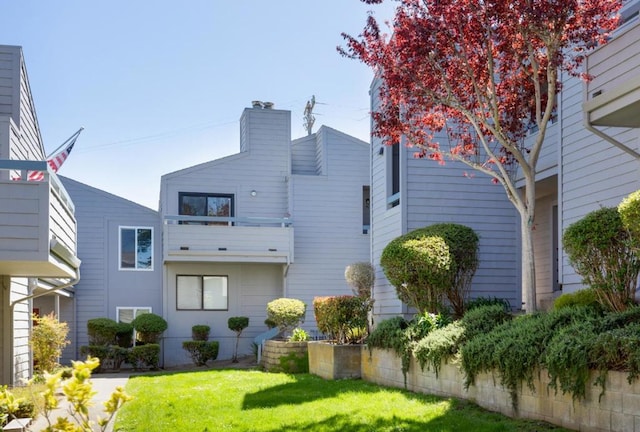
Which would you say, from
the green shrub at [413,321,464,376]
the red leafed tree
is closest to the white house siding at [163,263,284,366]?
the red leafed tree

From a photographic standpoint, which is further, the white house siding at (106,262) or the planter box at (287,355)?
the white house siding at (106,262)

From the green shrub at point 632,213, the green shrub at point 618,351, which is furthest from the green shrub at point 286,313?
the green shrub at point 618,351

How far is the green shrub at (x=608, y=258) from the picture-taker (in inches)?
347

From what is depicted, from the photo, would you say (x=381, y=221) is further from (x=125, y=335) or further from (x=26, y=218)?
(x=125, y=335)

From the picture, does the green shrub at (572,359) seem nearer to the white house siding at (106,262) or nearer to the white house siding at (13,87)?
the white house siding at (13,87)

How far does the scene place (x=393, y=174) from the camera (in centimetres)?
1631

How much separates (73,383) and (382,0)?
8858mm

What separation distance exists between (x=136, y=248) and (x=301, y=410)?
1514 cm

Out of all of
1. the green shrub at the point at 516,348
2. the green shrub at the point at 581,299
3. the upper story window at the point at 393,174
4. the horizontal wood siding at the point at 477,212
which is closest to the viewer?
the green shrub at the point at 516,348

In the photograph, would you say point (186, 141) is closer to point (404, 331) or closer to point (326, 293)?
point (326, 293)

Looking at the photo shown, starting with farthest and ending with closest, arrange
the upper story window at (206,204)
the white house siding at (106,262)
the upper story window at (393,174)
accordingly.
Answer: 1. the upper story window at (206,204)
2. the white house siding at (106,262)
3. the upper story window at (393,174)

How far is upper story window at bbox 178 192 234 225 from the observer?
76.5ft

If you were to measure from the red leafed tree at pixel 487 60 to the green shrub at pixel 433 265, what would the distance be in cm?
184

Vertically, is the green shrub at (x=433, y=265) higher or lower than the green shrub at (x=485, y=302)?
higher
